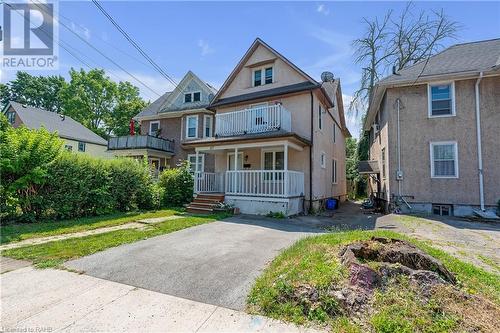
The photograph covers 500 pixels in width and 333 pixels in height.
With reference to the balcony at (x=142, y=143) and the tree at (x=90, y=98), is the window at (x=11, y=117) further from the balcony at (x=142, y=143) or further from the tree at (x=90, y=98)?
the balcony at (x=142, y=143)

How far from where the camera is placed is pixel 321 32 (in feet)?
39.7

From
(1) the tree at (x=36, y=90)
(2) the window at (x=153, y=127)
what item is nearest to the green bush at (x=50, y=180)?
(2) the window at (x=153, y=127)

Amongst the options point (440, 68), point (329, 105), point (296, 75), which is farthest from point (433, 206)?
point (296, 75)

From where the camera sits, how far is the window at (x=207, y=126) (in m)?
20.6

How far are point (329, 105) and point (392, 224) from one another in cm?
933

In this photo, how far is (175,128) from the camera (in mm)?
22062

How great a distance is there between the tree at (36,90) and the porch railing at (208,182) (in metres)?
47.3

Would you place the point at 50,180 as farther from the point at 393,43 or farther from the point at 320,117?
the point at 393,43

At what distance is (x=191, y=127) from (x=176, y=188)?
25.1ft

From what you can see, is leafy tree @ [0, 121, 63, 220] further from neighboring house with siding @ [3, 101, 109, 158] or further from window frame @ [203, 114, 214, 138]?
neighboring house with siding @ [3, 101, 109, 158]

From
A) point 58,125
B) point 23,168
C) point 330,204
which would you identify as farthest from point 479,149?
point 58,125

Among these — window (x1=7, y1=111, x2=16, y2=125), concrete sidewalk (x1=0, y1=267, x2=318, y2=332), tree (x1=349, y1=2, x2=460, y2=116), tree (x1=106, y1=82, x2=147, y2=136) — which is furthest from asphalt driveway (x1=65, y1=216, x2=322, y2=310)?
tree (x1=106, y1=82, x2=147, y2=136)

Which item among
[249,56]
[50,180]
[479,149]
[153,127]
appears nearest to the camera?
[50,180]

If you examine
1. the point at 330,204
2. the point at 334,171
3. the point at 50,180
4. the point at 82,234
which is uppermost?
the point at 334,171
